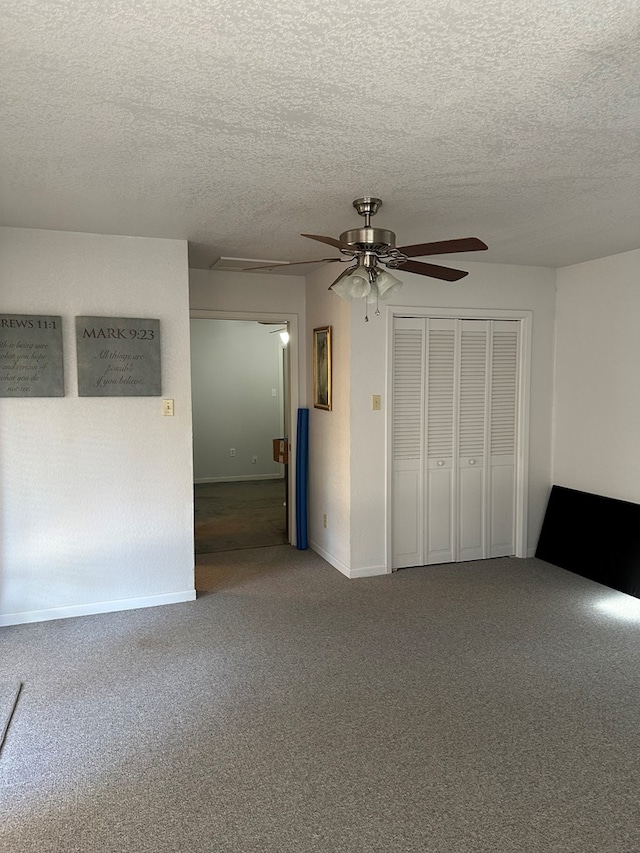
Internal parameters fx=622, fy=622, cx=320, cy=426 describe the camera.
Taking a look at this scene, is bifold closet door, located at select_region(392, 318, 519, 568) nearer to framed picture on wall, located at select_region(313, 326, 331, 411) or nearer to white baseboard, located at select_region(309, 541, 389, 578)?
white baseboard, located at select_region(309, 541, 389, 578)

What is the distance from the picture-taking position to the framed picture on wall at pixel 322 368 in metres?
4.94

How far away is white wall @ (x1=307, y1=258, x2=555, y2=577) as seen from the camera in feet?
15.1

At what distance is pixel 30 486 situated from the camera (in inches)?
152

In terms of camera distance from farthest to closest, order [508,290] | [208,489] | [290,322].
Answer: [208,489] → [290,322] → [508,290]

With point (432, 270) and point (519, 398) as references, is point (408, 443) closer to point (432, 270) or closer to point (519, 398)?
point (519, 398)

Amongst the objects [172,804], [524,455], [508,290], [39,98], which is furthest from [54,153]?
[524,455]

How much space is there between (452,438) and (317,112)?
3252 millimetres

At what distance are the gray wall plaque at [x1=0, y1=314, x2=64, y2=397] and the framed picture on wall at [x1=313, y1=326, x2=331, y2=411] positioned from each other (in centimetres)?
199

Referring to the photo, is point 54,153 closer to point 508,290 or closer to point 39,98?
point 39,98

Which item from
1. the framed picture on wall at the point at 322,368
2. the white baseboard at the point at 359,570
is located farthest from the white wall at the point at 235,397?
the white baseboard at the point at 359,570

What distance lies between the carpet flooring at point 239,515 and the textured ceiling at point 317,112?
10.2ft

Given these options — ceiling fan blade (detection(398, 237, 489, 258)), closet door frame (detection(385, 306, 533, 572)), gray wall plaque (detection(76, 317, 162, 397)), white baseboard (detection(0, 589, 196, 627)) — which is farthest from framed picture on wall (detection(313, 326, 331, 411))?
ceiling fan blade (detection(398, 237, 489, 258))

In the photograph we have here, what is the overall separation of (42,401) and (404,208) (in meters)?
2.45

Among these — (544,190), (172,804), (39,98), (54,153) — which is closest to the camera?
(39,98)
